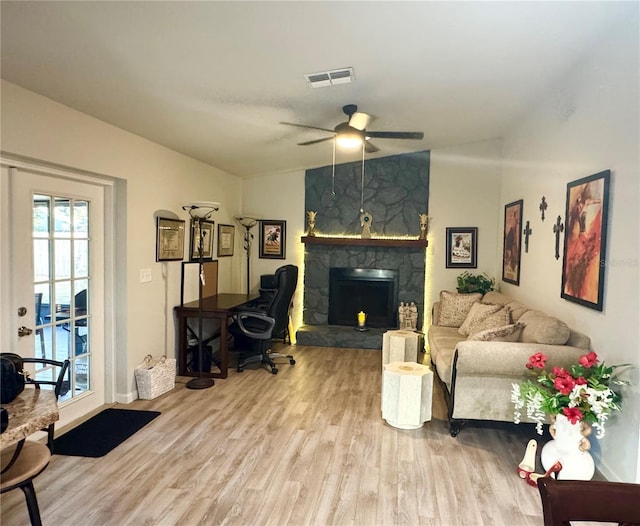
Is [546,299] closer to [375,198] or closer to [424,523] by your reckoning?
[424,523]

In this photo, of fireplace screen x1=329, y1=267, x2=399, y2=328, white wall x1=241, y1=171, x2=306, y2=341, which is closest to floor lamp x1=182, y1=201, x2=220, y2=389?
white wall x1=241, y1=171, x2=306, y2=341

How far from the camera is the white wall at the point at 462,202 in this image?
5.82 m

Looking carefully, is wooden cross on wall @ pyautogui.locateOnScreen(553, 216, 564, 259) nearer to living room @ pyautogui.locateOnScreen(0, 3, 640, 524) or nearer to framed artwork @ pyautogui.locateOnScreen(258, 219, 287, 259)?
living room @ pyautogui.locateOnScreen(0, 3, 640, 524)

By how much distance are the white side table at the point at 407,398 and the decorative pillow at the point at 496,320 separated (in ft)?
3.61

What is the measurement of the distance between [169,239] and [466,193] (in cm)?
398

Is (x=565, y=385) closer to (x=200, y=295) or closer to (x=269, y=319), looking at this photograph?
(x=269, y=319)

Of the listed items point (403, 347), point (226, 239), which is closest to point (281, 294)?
point (403, 347)

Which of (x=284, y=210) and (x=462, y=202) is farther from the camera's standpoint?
(x=284, y=210)

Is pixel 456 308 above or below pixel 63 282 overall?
below

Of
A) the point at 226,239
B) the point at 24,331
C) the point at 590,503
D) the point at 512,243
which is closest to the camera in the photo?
the point at 590,503

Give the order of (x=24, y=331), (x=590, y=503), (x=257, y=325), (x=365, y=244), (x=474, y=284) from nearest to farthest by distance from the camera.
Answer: (x=590, y=503) < (x=24, y=331) < (x=257, y=325) < (x=474, y=284) < (x=365, y=244)

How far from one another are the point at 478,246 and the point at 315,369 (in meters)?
2.86

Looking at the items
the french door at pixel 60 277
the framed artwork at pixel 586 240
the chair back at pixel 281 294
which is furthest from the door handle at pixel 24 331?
the framed artwork at pixel 586 240

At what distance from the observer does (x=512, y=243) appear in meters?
5.07
